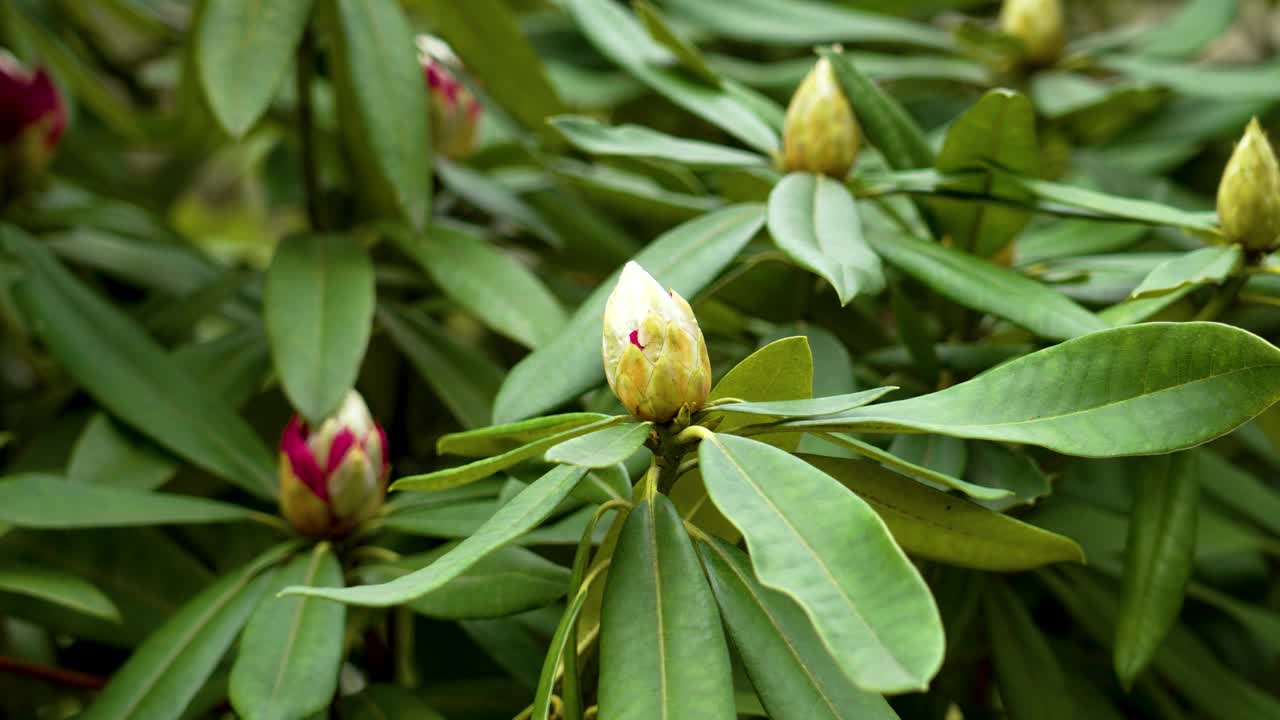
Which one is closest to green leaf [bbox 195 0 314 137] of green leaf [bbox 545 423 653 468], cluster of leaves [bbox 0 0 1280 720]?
cluster of leaves [bbox 0 0 1280 720]

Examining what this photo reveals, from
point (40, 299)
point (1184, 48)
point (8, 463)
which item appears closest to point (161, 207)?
point (8, 463)

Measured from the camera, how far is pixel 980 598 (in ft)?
3.30

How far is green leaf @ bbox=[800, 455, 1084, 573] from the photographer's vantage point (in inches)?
27.4

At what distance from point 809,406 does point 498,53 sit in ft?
2.48

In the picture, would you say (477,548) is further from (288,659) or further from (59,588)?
(59,588)

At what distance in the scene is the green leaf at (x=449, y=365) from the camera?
1.08 m

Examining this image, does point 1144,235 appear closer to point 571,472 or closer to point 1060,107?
point 1060,107

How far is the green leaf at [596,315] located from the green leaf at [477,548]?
158mm

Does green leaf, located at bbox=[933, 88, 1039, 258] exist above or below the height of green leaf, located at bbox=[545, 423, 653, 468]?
above

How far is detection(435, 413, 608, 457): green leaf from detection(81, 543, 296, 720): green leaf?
9.4 inches

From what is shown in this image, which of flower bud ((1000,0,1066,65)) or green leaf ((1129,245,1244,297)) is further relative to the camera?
flower bud ((1000,0,1066,65))

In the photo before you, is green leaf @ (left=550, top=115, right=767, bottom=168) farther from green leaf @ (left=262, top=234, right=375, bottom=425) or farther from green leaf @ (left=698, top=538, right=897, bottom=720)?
green leaf @ (left=698, top=538, right=897, bottom=720)

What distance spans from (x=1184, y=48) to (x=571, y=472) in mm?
1175

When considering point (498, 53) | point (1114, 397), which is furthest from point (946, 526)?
point (498, 53)
